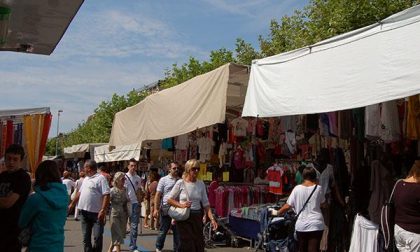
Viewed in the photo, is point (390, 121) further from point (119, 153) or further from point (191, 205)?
point (119, 153)

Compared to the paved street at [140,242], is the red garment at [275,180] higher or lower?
higher

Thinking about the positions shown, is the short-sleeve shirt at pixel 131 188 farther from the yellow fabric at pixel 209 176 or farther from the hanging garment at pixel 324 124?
the hanging garment at pixel 324 124

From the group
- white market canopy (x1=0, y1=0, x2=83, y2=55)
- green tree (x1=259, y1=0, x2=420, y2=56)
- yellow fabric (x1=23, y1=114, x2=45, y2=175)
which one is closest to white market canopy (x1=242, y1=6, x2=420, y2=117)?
white market canopy (x1=0, y1=0, x2=83, y2=55)

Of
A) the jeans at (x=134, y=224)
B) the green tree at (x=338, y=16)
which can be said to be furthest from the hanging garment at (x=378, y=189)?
the green tree at (x=338, y=16)

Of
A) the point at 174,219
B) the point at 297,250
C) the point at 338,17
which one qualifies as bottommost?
the point at 297,250

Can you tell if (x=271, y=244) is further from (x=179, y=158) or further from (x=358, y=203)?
(x=179, y=158)

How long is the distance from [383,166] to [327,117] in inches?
51.8

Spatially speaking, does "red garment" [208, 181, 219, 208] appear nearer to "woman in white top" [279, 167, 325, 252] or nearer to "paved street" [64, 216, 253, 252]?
"paved street" [64, 216, 253, 252]

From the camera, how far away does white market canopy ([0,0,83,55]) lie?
17.2ft

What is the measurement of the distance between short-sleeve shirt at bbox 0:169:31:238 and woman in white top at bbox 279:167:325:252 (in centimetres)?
404

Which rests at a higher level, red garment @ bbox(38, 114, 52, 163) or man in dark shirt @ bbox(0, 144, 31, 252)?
red garment @ bbox(38, 114, 52, 163)

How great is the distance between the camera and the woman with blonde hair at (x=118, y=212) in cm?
1040

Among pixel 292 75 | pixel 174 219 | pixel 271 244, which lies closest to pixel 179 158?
pixel 271 244

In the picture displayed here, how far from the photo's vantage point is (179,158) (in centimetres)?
1476
